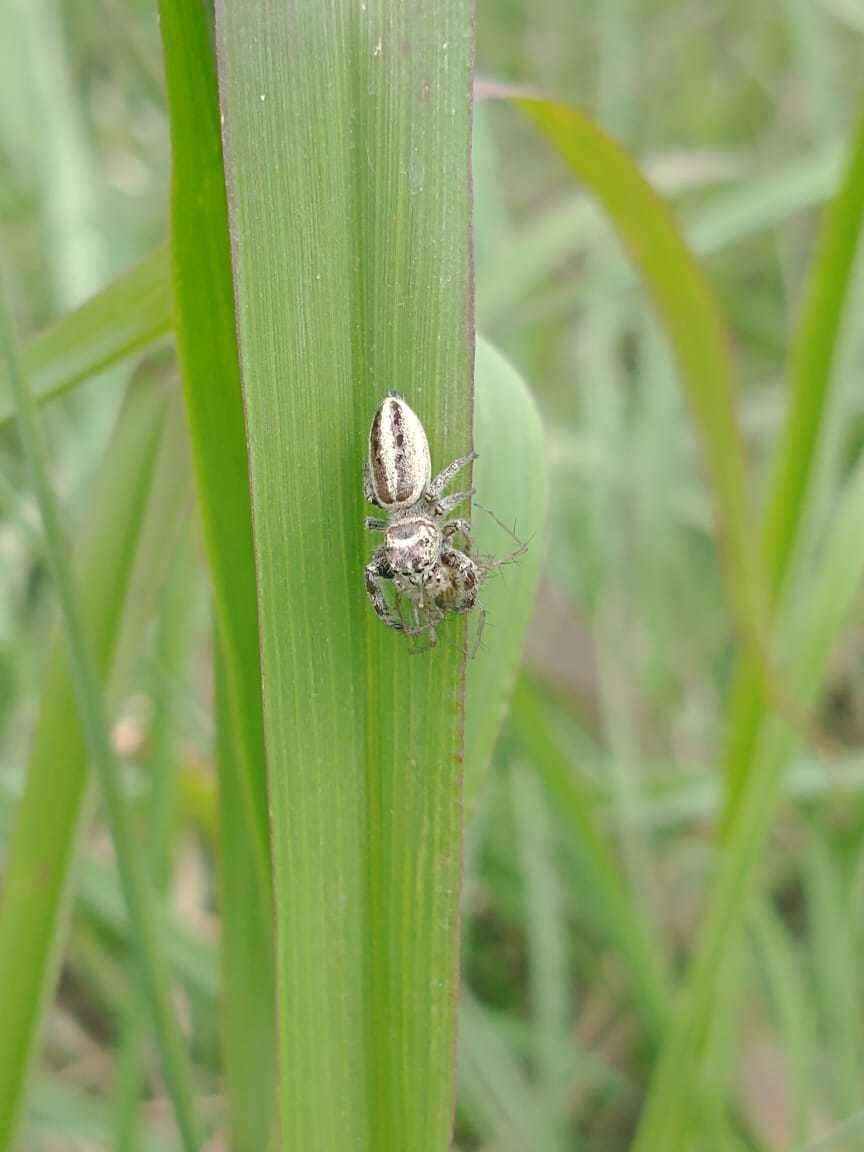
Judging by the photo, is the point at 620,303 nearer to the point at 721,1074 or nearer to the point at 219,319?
the point at 721,1074

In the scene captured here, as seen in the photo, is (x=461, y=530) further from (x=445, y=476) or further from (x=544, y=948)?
(x=544, y=948)

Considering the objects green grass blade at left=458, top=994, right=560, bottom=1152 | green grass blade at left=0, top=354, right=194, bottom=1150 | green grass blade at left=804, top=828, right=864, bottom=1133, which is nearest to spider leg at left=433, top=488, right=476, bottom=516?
green grass blade at left=0, top=354, right=194, bottom=1150

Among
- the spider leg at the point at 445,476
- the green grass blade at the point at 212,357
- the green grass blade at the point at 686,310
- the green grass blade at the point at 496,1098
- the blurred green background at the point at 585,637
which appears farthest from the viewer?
the blurred green background at the point at 585,637

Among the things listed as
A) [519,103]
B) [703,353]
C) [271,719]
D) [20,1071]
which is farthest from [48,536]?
[703,353]

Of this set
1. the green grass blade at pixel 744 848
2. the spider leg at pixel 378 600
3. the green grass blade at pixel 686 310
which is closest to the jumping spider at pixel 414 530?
the spider leg at pixel 378 600

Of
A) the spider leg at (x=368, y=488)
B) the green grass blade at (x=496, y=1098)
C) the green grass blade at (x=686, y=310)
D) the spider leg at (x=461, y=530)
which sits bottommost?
the green grass blade at (x=496, y=1098)

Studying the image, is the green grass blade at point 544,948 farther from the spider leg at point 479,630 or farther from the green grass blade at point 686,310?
the spider leg at point 479,630

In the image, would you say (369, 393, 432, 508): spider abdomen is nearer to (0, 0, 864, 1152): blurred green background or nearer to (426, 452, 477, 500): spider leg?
(426, 452, 477, 500): spider leg
